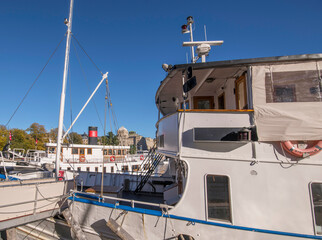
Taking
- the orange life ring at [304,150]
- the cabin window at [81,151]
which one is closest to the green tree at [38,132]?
the cabin window at [81,151]

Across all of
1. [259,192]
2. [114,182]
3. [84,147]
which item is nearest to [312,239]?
[259,192]

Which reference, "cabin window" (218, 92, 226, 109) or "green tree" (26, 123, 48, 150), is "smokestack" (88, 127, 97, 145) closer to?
"cabin window" (218, 92, 226, 109)

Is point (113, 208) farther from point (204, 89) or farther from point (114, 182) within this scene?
point (114, 182)

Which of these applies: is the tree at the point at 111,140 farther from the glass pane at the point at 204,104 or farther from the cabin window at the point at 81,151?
the glass pane at the point at 204,104

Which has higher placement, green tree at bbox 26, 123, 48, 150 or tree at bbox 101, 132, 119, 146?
green tree at bbox 26, 123, 48, 150

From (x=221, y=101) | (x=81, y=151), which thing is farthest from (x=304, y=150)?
(x=81, y=151)

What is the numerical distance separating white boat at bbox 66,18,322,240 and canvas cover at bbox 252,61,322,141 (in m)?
0.02

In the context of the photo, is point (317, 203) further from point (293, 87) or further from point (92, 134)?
point (92, 134)

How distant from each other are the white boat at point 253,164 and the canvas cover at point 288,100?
2cm

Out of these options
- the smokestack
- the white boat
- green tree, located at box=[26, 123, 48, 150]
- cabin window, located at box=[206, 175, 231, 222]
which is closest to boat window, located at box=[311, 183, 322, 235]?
the white boat

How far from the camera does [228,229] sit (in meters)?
4.18

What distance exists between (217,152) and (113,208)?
3398 millimetres

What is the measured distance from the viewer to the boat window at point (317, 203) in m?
3.98

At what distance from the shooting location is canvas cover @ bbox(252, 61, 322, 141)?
4.28 meters
